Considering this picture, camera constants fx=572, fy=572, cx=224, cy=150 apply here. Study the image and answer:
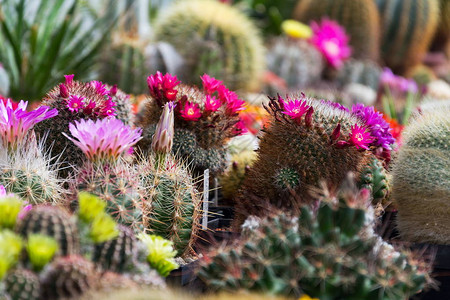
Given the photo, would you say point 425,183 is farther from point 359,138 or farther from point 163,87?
point 163,87

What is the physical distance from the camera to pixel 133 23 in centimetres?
732

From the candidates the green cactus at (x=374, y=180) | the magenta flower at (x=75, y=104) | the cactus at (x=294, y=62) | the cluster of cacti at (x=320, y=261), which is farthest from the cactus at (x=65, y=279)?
the cactus at (x=294, y=62)

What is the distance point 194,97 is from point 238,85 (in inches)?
130

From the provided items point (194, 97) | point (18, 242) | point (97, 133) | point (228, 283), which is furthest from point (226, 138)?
point (18, 242)

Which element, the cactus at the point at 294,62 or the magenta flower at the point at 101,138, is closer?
the magenta flower at the point at 101,138

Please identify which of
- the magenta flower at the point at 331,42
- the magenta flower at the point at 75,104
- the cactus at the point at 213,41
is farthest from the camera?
the magenta flower at the point at 331,42

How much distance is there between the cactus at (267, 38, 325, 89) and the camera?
729 centimetres

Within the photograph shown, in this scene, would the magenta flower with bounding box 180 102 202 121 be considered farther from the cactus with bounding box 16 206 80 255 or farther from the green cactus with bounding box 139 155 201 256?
the cactus with bounding box 16 206 80 255

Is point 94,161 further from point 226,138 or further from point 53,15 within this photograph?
point 53,15

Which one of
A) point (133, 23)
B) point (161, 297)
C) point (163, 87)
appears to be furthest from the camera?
point (133, 23)

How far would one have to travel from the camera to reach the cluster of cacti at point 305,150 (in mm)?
2406

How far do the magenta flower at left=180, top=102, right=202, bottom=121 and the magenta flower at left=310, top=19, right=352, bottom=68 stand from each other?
18.0ft

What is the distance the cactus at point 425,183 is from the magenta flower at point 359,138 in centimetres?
23

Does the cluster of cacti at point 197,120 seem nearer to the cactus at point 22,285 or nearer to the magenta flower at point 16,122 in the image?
the magenta flower at point 16,122
